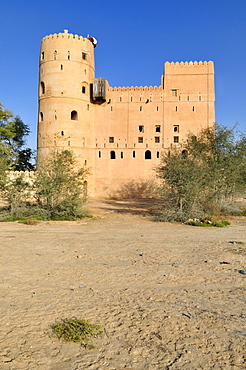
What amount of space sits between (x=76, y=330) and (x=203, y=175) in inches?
552

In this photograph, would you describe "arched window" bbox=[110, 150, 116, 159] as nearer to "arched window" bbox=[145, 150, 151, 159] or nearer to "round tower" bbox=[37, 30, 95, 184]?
"round tower" bbox=[37, 30, 95, 184]

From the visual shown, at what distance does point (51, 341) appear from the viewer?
134 inches

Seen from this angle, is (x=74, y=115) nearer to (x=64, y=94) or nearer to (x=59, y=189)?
(x=64, y=94)

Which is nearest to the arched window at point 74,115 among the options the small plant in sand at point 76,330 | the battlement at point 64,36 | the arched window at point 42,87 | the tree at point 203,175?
the arched window at point 42,87

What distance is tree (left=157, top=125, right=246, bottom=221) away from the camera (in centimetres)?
1602

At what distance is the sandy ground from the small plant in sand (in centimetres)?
8

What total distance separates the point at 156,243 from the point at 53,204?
31.1ft

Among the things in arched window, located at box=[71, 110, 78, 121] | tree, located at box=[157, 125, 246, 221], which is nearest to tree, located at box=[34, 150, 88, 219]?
tree, located at box=[157, 125, 246, 221]

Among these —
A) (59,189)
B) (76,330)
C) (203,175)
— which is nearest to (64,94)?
(59,189)

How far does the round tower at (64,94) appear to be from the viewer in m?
33.2

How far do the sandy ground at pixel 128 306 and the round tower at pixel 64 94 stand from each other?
26196 mm

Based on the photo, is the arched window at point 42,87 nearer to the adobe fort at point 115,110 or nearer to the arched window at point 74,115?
the adobe fort at point 115,110

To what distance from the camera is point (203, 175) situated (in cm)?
1647

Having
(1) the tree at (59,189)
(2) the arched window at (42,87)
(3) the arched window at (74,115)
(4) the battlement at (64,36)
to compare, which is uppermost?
(4) the battlement at (64,36)
